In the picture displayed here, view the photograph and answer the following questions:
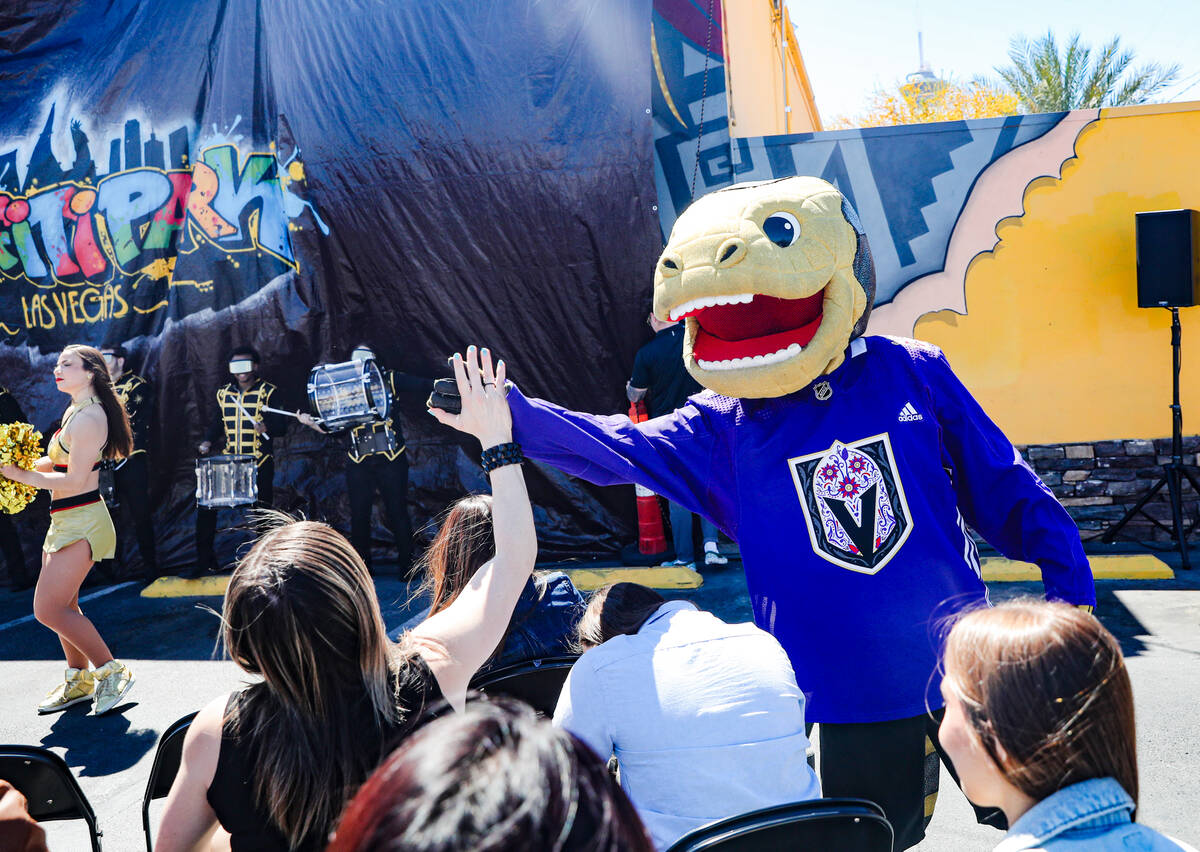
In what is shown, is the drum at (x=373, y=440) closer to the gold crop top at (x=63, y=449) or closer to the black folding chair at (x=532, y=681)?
the gold crop top at (x=63, y=449)

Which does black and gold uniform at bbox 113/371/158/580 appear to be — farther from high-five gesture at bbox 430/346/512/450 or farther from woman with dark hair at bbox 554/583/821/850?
woman with dark hair at bbox 554/583/821/850

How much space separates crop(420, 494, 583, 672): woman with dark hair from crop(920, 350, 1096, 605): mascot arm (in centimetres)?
119

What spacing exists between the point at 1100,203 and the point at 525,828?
6.97m

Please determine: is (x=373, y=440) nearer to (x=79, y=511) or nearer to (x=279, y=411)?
(x=279, y=411)

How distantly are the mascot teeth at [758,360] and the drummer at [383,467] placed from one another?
458 cm

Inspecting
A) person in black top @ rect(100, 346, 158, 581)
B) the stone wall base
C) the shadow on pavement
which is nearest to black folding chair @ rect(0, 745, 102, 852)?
the shadow on pavement

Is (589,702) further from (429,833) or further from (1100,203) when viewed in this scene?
(1100,203)

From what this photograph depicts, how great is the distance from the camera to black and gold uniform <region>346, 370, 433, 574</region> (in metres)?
6.64

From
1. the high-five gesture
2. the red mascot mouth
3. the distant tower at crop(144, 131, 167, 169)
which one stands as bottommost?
the high-five gesture

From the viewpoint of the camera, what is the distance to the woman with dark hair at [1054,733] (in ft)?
3.85

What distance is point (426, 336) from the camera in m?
6.70

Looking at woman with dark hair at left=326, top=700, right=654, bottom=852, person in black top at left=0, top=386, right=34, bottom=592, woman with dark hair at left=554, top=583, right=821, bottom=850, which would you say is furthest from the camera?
person in black top at left=0, top=386, right=34, bottom=592

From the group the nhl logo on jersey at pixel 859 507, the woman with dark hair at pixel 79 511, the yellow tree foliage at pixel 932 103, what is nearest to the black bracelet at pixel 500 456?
the nhl logo on jersey at pixel 859 507

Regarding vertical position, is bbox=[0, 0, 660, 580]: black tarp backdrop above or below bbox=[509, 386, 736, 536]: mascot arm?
above
